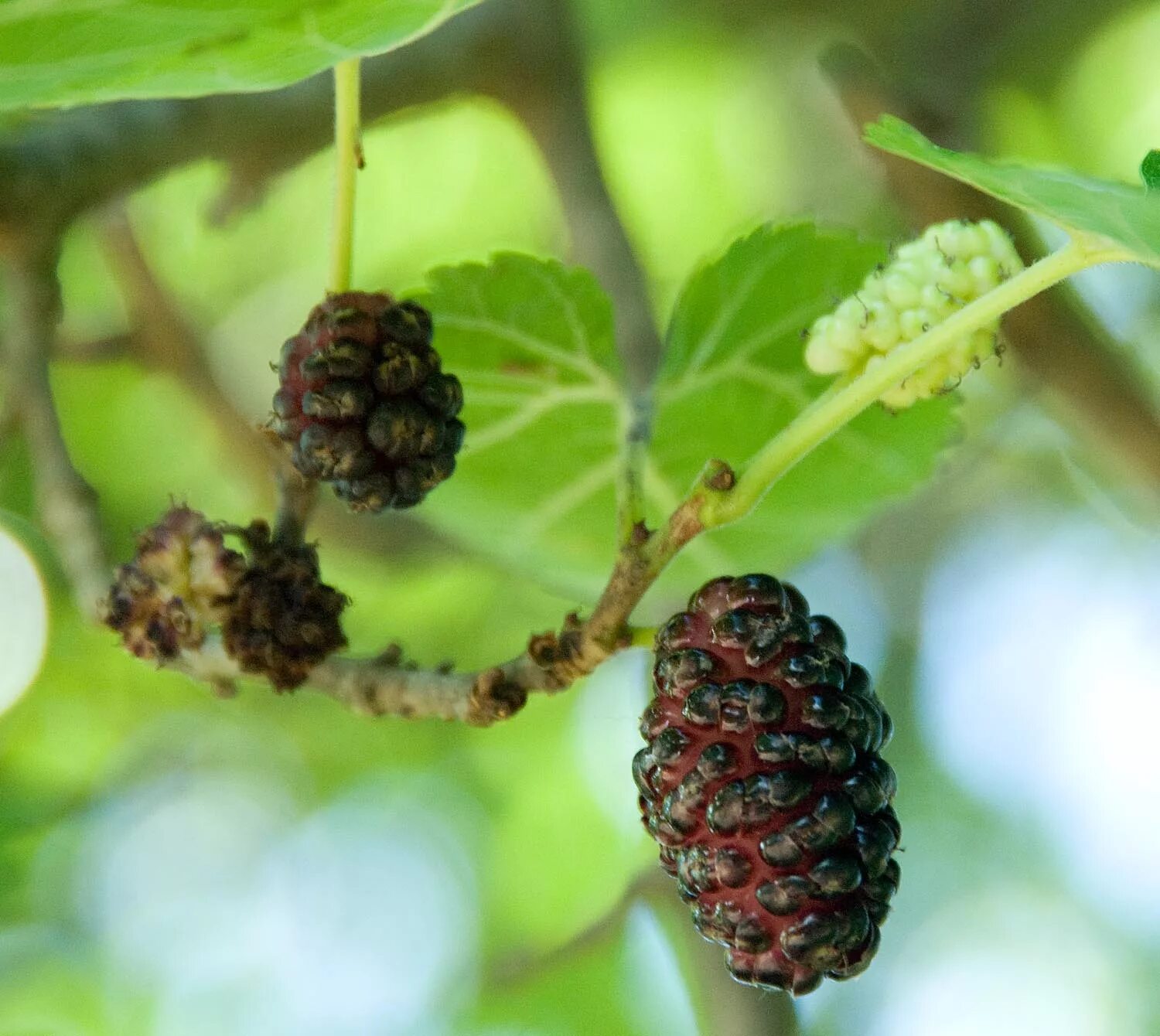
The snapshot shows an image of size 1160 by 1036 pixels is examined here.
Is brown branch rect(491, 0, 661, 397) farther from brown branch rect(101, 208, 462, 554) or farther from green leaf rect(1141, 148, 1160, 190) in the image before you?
green leaf rect(1141, 148, 1160, 190)

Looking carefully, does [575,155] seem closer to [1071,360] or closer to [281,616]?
[1071,360]

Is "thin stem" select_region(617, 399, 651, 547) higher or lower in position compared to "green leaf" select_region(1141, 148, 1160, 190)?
lower

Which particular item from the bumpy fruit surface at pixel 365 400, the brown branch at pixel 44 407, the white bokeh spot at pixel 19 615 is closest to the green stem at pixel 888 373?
the bumpy fruit surface at pixel 365 400

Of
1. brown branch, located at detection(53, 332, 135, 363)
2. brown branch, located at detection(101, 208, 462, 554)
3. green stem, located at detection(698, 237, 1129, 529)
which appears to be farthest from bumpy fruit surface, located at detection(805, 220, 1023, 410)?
brown branch, located at detection(53, 332, 135, 363)

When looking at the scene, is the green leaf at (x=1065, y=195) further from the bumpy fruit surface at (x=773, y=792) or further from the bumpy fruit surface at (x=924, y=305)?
the bumpy fruit surface at (x=773, y=792)

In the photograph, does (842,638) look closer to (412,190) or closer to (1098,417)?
(1098,417)

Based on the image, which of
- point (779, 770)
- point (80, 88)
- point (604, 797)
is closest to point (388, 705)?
point (779, 770)
